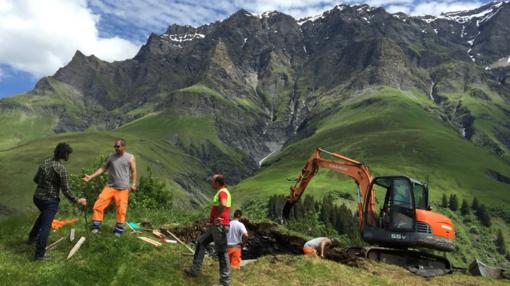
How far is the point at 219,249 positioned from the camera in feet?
63.3

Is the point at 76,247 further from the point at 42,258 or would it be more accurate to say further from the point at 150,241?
the point at 150,241

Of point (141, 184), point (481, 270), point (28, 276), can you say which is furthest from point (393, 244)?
point (141, 184)

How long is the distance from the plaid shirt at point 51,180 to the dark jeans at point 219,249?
17.6 ft

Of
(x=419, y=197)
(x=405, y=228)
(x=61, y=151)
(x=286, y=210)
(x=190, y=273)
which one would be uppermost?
(x=61, y=151)

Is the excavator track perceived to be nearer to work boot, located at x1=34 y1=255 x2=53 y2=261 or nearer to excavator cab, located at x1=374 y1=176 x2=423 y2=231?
excavator cab, located at x1=374 y1=176 x2=423 y2=231

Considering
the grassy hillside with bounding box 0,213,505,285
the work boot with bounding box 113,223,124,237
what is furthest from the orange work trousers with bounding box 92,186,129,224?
the grassy hillside with bounding box 0,213,505,285

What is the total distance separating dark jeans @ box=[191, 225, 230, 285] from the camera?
18828mm

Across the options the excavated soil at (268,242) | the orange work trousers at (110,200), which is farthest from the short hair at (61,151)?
the excavated soil at (268,242)

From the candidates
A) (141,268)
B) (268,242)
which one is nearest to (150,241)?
(141,268)

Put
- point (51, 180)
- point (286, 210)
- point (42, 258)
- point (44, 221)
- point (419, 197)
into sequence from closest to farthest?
point (42, 258), point (44, 221), point (51, 180), point (419, 197), point (286, 210)

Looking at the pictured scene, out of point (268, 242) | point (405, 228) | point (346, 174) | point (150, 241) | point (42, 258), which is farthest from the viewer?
point (346, 174)

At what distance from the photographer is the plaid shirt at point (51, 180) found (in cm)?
1947

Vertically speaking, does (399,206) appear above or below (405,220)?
above

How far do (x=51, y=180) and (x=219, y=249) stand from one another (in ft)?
22.2
